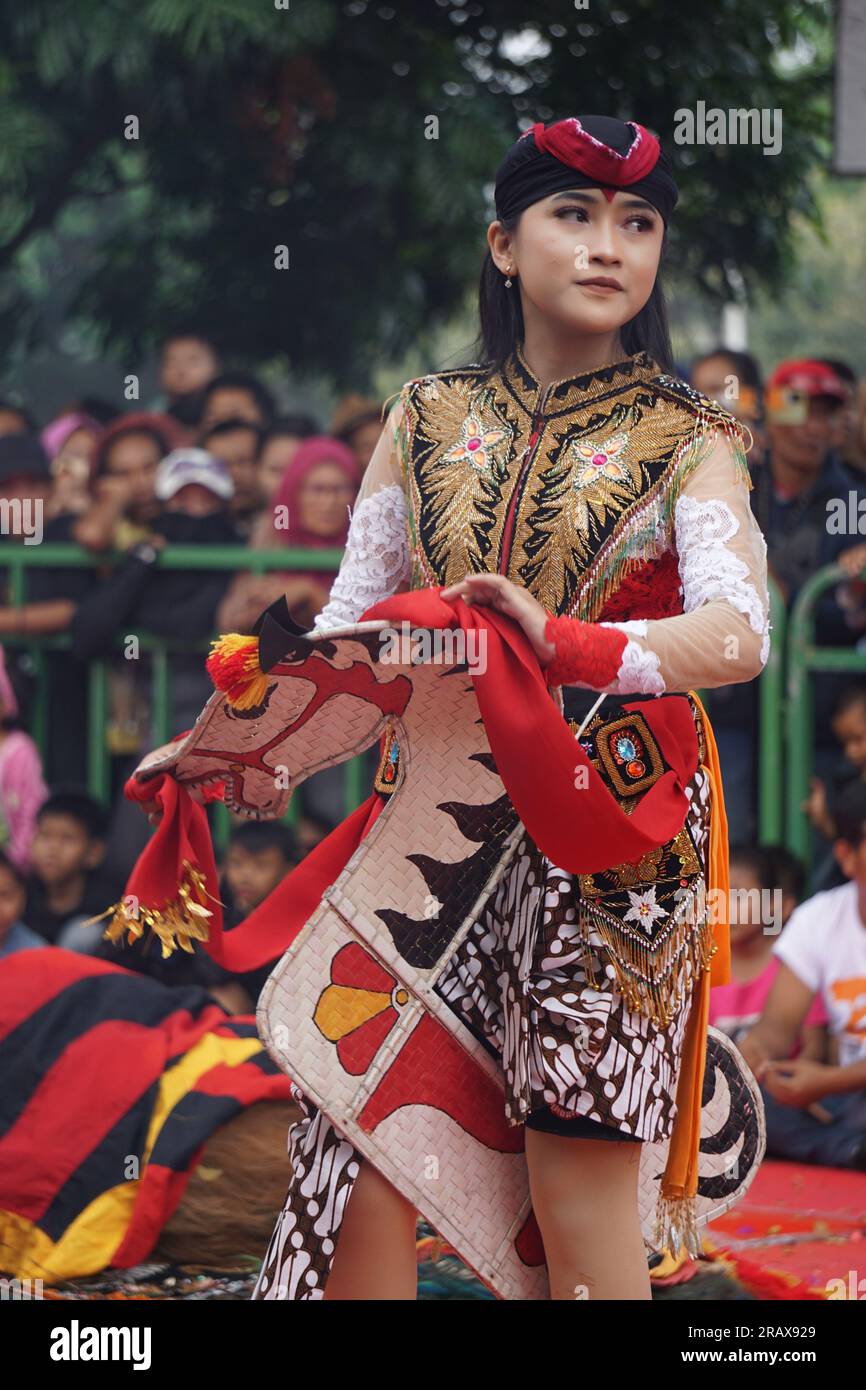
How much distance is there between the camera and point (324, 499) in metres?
5.75

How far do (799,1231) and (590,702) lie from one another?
72.1 inches

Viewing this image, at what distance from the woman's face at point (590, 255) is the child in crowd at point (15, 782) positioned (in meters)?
3.43

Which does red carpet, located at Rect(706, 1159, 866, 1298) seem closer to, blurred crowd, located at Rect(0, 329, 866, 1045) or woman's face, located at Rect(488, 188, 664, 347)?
blurred crowd, located at Rect(0, 329, 866, 1045)

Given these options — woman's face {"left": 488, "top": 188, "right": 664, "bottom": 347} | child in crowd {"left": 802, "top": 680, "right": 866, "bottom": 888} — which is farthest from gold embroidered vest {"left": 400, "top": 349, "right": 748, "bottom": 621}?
child in crowd {"left": 802, "top": 680, "right": 866, "bottom": 888}

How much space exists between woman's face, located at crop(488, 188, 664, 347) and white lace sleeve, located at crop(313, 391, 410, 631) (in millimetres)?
314

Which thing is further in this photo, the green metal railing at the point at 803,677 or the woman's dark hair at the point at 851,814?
the green metal railing at the point at 803,677

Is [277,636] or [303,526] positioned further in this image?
[303,526]

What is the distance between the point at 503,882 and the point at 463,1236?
49 centimetres

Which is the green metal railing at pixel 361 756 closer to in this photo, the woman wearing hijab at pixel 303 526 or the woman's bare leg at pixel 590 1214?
the woman wearing hijab at pixel 303 526

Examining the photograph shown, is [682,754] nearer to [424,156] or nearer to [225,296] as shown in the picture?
[424,156]

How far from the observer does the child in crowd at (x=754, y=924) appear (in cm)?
498

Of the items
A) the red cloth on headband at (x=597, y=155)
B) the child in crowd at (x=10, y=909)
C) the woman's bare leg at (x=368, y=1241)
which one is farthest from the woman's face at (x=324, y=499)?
the woman's bare leg at (x=368, y=1241)

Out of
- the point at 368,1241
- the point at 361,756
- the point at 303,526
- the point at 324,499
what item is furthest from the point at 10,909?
the point at 368,1241

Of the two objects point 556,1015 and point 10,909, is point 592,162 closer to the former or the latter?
point 556,1015
